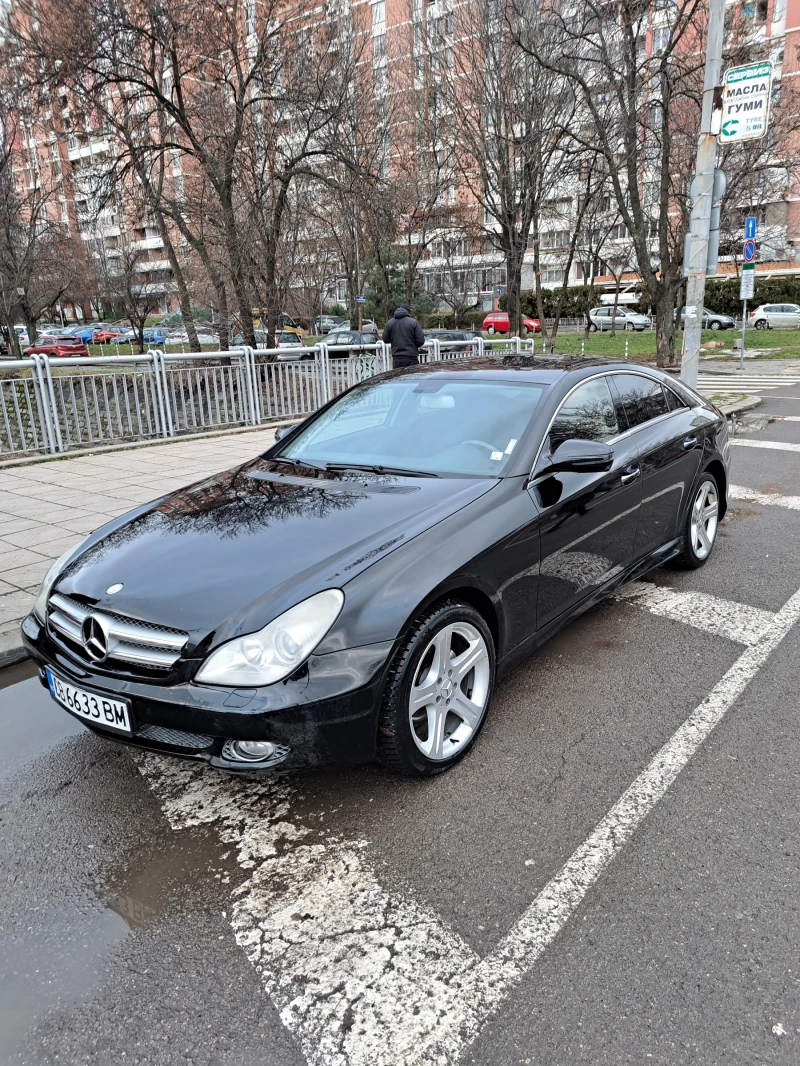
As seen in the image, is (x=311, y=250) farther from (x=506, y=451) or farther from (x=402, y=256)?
(x=506, y=451)

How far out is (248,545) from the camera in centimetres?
300

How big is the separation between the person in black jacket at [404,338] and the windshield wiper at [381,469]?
954 cm

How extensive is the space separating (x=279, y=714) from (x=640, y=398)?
322cm

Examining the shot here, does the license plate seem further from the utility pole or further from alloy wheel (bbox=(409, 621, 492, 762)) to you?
the utility pole

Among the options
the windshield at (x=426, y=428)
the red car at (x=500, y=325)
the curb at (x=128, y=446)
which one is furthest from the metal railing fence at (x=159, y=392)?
the red car at (x=500, y=325)

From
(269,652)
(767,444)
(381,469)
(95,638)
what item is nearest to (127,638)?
(95,638)

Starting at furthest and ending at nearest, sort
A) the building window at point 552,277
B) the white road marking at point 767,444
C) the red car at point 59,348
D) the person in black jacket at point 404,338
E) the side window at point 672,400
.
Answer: the building window at point 552,277 < the red car at point 59,348 < the person in black jacket at point 404,338 < the white road marking at point 767,444 < the side window at point 672,400

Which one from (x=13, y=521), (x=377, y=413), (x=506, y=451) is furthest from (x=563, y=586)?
(x=13, y=521)

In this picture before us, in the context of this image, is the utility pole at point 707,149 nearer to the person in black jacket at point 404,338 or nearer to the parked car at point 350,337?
the person in black jacket at point 404,338

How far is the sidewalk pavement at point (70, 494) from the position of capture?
16.7 feet

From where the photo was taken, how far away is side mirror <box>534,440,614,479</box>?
3.46 metres

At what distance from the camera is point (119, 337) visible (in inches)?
1996

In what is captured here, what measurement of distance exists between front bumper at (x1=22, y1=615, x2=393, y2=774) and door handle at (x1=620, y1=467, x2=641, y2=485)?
6.74 feet

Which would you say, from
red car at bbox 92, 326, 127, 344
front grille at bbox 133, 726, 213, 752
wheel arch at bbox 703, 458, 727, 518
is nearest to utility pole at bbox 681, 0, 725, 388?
wheel arch at bbox 703, 458, 727, 518
